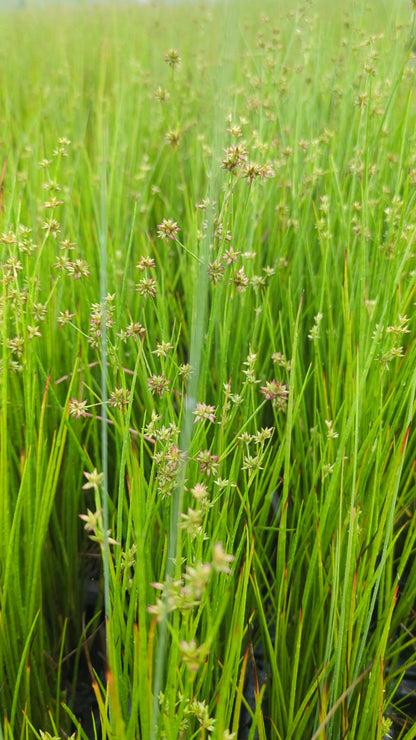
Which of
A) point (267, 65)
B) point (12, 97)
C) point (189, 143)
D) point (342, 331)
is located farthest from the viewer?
point (12, 97)

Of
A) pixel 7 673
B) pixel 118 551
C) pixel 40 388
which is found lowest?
pixel 7 673

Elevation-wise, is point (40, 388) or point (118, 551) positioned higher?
point (40, 388)

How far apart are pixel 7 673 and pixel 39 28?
26.4 ft

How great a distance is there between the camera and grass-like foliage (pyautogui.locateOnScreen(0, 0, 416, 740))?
962 mm

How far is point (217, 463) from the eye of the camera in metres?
1.00

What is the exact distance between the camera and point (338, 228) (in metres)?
2.10

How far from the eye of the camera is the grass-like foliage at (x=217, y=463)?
37.9 inches

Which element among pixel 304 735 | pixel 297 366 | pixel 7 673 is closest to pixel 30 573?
pixel 7 673

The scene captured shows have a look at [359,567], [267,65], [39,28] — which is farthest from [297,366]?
[39,28]

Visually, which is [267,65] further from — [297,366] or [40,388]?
[40,388]

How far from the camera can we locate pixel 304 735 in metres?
1.21

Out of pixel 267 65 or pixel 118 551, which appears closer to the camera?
pixel 118 551

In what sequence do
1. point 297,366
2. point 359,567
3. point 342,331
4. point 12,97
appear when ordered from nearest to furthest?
point 359,567
point 297,366
point 342,331
point 12,97

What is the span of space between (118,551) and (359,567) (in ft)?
1.72
